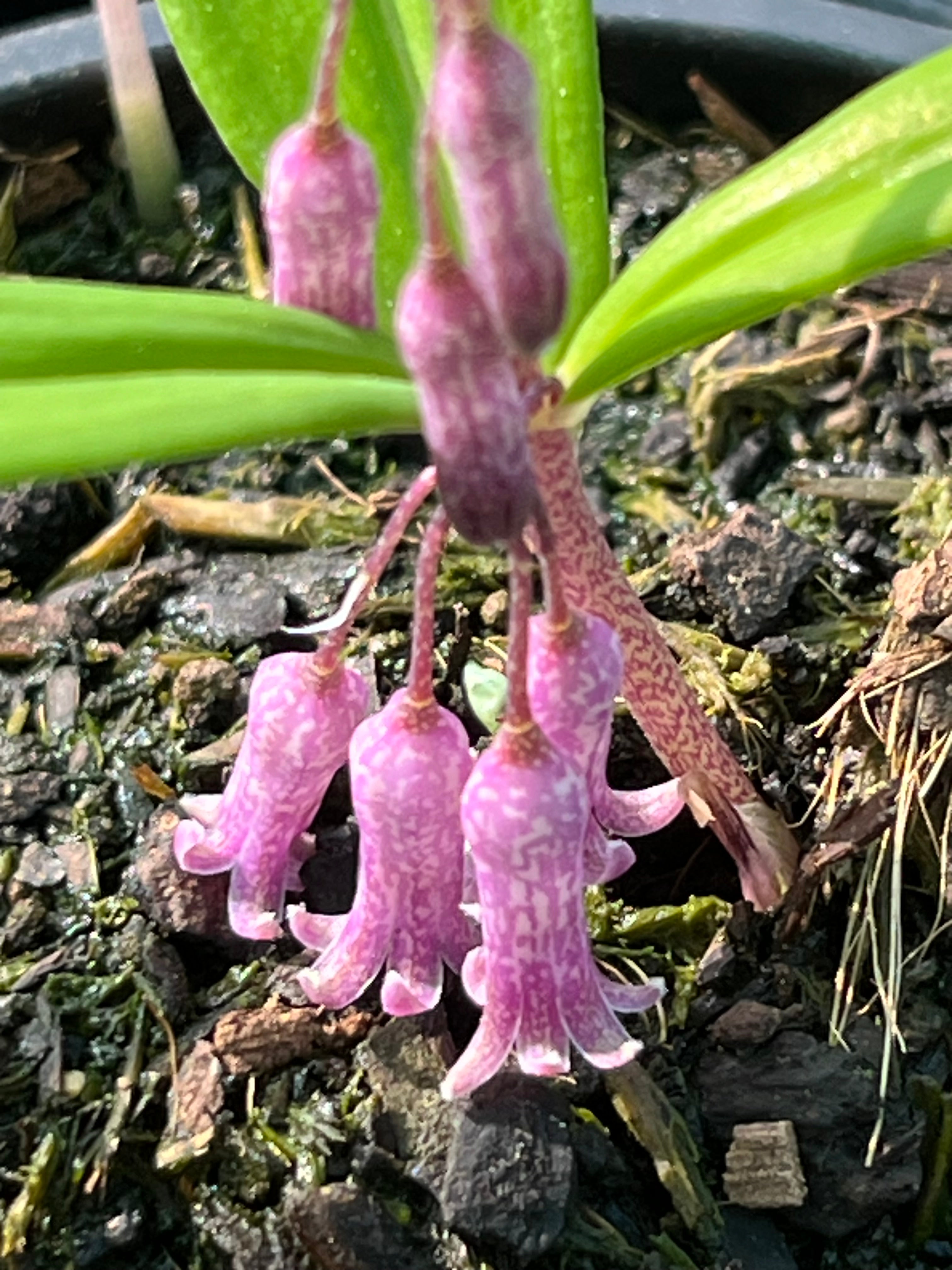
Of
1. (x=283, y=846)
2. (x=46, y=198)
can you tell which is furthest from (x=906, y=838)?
(x=46, y=198)

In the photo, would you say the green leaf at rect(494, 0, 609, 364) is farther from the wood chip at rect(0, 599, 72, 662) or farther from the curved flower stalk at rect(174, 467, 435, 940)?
the wood chip at rect(0, 599, 72, 662)

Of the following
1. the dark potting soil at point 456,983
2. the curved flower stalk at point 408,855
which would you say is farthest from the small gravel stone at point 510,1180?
the curved flower stalk at point 408,855

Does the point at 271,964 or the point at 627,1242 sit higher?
the point at 271,964

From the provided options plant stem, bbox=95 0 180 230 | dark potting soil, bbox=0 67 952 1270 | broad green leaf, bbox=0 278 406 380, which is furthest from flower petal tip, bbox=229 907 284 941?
plant stem, bbox=95 0 180 230

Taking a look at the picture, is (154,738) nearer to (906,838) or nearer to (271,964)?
(271,964)

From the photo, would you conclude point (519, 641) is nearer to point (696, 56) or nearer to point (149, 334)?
point (149, 334)

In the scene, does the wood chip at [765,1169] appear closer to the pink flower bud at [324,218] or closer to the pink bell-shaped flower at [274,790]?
the pink bell-shaped flower at [274,790]

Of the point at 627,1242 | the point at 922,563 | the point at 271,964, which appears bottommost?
the point at 627,1242

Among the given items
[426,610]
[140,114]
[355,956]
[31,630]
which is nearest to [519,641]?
[426,610]
